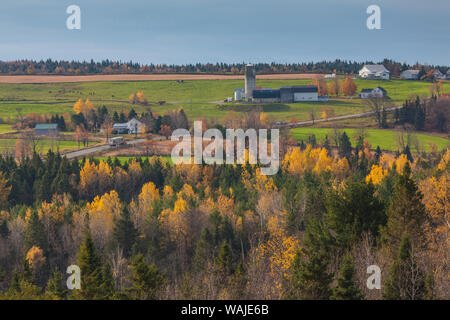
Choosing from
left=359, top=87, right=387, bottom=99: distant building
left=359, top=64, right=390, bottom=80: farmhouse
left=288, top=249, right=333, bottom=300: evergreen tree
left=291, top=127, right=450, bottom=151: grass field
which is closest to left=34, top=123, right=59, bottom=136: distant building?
left=291, top=127, right=450, bottom=151: grass field

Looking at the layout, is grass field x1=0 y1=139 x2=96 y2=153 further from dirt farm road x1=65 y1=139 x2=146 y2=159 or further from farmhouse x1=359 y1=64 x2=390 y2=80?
farmhouse x1=359 y1=64 x2=390 y2=80

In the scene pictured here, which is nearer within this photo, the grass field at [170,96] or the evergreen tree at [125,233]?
the evergreen tree at [125,233]

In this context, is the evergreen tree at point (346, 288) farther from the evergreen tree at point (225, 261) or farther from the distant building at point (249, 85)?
the distant building at point (249, 85)

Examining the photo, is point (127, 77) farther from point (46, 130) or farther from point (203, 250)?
point (203, 250)

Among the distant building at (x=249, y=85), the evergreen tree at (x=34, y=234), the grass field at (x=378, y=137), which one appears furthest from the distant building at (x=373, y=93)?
the evergreen tree at (x=34, y=234)

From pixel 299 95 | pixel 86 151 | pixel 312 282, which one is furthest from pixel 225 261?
pixel 299 95
